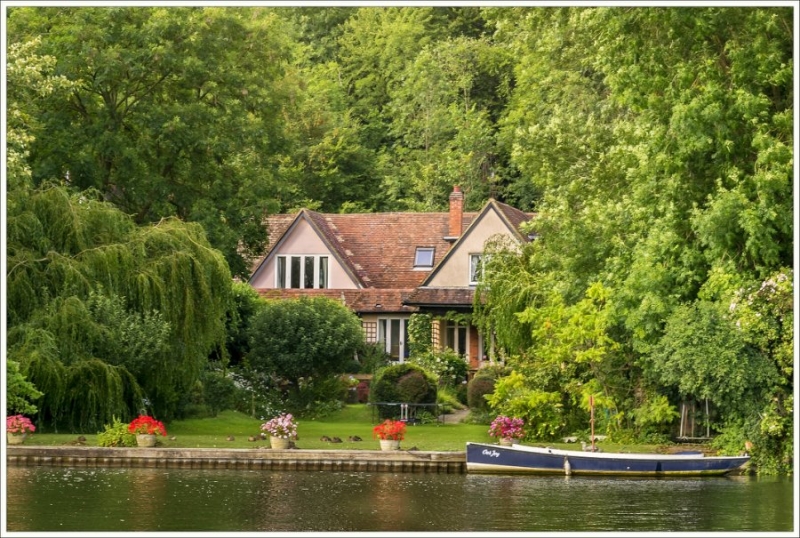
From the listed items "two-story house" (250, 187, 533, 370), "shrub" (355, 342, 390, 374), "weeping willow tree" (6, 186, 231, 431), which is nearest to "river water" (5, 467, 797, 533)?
"weeping willow tree" (6, 186, 231, 431)

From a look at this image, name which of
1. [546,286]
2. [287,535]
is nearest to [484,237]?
[546,286]

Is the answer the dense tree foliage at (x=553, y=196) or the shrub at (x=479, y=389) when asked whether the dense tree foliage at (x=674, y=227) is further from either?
the shrub at (x=479, y=389)

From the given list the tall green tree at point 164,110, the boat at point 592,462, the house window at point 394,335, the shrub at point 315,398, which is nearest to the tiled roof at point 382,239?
the house window at point 394,335

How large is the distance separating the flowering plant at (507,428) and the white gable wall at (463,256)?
19685mm

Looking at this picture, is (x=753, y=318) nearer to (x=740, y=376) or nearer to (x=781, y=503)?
(x=740, y=376)

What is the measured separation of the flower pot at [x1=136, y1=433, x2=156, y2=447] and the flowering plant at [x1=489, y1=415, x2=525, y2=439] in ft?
27.1

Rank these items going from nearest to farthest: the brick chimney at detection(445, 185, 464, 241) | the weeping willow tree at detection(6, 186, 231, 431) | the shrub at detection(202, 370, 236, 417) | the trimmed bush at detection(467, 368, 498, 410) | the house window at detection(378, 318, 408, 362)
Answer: the weeping willow tree at detection(6, 186, 231, 431)
the shrub at detection(202, 370, 236, 417)
the trimmed bush at detection(467, 368, 498, 410)
the house window at detection(378, 318, 408, 362)
the brick chimney at detection(445, 185, 464, 241)

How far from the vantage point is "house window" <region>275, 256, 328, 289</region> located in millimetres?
59781

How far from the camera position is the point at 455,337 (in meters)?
56.2

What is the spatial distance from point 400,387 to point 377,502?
1512 cm

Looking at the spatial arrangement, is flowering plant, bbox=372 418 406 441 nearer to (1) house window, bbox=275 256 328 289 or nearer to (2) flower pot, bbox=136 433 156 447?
(2) flower pot, bbox=136 433 156 447

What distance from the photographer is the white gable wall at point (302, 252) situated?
59.4 meters


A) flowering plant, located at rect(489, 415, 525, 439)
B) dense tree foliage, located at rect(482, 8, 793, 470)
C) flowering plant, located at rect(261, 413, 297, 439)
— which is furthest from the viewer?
flowering plant, located at rect(489, 415, 525, 439)

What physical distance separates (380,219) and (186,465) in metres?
30.2
